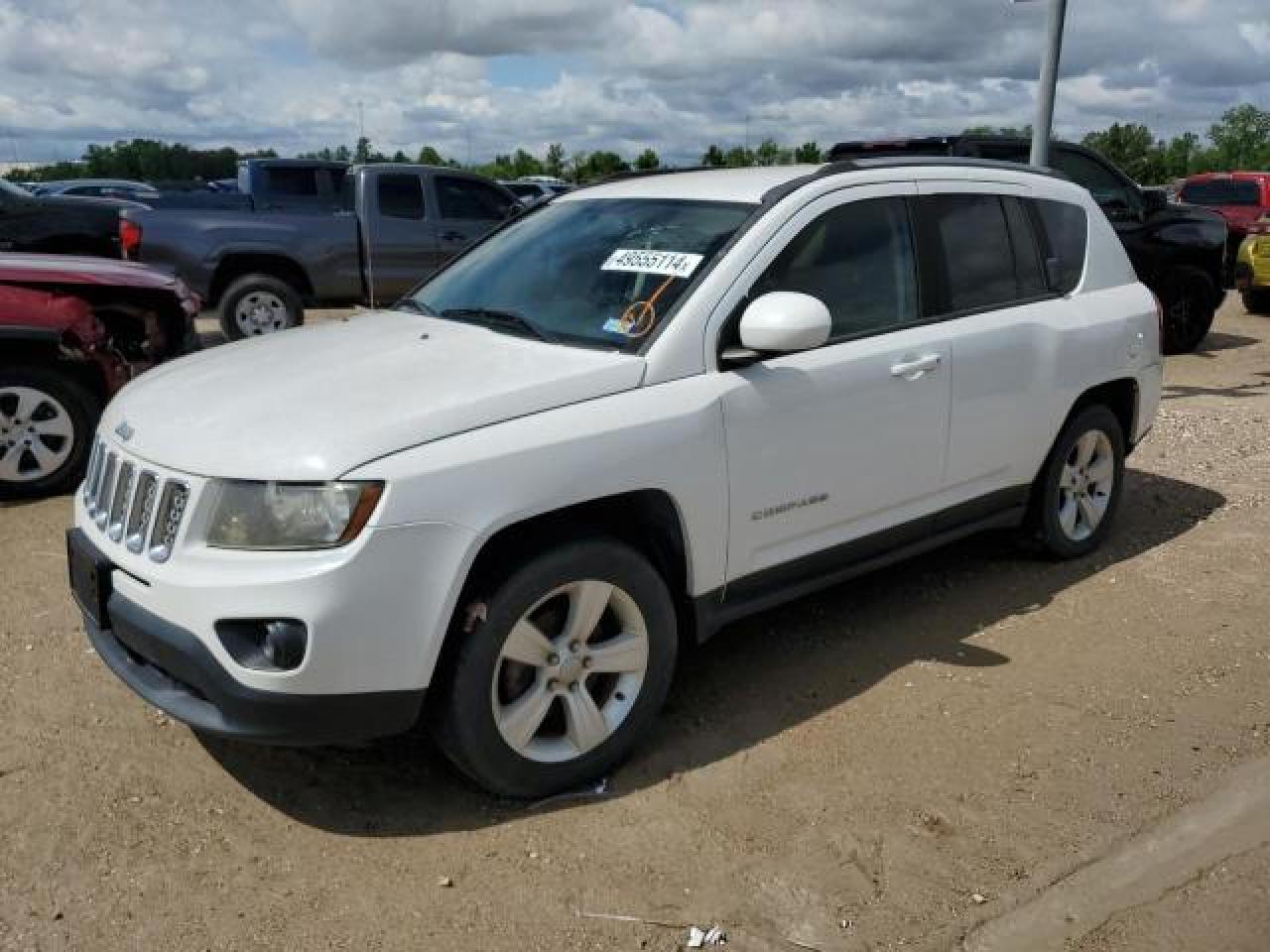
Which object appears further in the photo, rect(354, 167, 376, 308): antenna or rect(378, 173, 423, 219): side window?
rect(378, 173, 423, 219): side window

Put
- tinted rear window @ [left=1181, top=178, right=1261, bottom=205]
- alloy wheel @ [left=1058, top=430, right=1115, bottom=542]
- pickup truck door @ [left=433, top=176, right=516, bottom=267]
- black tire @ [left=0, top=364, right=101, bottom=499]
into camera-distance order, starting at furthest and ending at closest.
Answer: tinted rear window @ [left=1181, top=178, right=1261, bottom=205] → pickup truck door @ [left=433, top=176, right=516, bottom=267] → black tire @ [left=0, top=364, right=101, bottom=499] → alloy wheel @ [left=1058, top=430, right=1115, bottom=542]

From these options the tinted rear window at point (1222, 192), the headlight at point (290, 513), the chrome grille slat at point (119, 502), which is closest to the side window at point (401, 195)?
the chrome grille slat at point (119, 502)

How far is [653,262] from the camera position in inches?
148

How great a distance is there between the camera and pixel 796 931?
280cm

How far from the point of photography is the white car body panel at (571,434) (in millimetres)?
2861

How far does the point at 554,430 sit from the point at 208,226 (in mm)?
8474

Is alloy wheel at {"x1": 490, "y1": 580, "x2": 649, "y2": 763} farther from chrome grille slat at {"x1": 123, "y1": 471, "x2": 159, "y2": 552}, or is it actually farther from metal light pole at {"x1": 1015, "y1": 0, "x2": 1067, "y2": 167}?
metal light pole at {"x1": 1015, "y1": 0, "x2": 1067, "y2": 167}

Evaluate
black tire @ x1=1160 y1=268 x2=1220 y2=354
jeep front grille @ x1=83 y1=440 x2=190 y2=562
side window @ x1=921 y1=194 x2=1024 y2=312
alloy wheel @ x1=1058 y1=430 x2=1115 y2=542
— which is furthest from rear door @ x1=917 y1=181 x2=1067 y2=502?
black tire @ x1=1160 y1=268 x2=1220 y2=354

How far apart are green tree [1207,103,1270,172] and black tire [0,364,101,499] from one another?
3534 inches

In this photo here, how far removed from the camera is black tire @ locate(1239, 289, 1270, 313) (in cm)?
1417

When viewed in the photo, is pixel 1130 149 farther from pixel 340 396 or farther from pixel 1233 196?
pixel 340 396

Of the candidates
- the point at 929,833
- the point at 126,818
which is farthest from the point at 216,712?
the point at 929,833

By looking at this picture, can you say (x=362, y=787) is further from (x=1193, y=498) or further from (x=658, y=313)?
(x=1193, y=498)

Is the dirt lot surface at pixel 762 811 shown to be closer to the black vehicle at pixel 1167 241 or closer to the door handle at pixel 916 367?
the door handle at pixel 916 367
